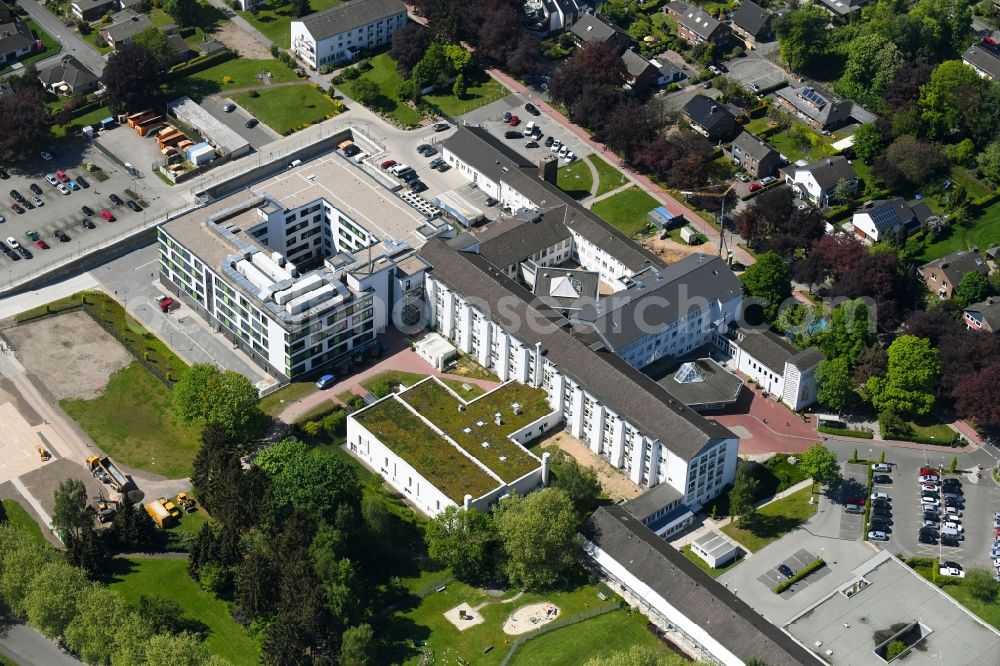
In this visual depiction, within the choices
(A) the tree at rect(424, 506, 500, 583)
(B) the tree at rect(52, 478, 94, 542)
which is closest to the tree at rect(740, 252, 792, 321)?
(A) the tree at rect(424, 506, 500, 583)

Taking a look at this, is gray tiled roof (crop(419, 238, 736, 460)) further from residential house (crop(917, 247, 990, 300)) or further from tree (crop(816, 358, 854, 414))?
residential house (crop(917, 247, 990, 300))

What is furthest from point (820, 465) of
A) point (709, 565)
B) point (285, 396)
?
point (285, 396)

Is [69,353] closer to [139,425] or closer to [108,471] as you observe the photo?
[139,425]

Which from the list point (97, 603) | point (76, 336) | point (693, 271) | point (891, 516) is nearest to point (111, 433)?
point (76, 336)

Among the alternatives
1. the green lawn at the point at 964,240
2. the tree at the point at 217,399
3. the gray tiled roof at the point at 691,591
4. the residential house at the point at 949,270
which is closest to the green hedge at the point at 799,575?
the gray tiled roof at the point at 691,591

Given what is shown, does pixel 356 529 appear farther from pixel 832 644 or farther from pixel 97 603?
pixel 832 644
